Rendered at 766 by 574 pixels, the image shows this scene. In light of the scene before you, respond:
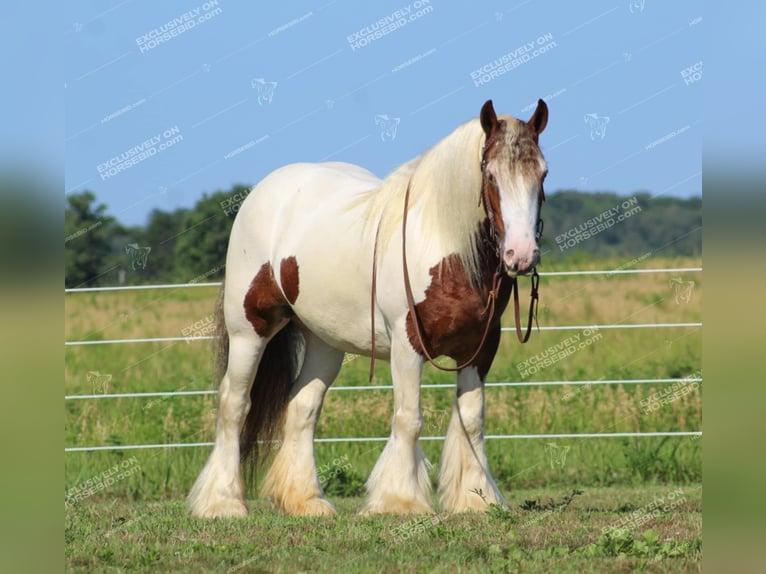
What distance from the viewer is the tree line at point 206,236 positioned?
14039 mm

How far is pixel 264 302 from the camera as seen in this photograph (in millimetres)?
6961

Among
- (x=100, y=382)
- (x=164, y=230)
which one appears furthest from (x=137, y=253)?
(x=164, y=230)

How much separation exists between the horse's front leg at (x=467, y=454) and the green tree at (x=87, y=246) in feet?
56.0

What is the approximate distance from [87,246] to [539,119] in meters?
28.5

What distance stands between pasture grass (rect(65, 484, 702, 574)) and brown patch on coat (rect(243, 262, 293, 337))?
51.8 inches

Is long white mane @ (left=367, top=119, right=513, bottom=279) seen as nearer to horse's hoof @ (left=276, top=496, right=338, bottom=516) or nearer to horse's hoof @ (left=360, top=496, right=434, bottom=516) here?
horse's hoof @ (left=360, top=496, right=434, bottom=516)

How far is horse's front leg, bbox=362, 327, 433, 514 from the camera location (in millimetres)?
5871

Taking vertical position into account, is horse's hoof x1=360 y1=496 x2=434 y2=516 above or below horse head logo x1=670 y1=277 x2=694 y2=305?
below

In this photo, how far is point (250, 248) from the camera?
7.06 meters

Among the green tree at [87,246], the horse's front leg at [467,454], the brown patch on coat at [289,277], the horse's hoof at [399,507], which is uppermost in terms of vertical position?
the green tree at [87,246]

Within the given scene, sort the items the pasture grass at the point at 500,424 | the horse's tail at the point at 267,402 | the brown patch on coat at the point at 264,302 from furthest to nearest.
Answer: the pasture grass at the point at 500,424 < the horse's tail at the point at 267,402 < the brown patch on coat at the point at 264,302

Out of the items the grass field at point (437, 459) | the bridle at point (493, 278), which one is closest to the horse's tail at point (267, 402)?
the grass field at point (437, 459)


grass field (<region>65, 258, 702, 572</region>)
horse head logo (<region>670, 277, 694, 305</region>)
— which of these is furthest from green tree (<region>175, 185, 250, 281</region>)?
horse head logo (<region>670, 277, 694, 305</region>)

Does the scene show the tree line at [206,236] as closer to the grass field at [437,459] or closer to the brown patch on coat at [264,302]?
the grass field at [437,459]
